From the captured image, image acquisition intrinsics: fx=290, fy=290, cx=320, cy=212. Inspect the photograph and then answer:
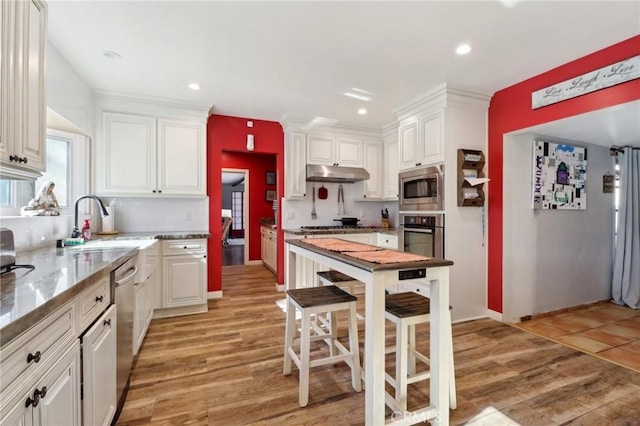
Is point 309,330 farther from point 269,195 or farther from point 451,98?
point 269,195

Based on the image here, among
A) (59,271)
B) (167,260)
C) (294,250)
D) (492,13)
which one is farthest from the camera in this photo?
(167,260)

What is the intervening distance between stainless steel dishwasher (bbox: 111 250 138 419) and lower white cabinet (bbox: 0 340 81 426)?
540 mm

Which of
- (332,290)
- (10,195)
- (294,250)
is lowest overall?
(332,290)

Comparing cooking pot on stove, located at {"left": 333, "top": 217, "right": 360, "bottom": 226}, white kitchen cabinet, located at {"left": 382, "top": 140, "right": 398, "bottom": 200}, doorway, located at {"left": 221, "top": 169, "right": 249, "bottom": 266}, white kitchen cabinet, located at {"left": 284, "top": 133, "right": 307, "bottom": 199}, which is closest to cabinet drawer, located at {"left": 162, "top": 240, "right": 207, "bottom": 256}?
white kitchen cabinet, located at {"left": 284, "top": 133, "right": 307, "bottom": 199}

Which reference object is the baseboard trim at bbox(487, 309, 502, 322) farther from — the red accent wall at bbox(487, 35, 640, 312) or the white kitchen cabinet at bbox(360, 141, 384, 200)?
the white kitchen cabinet at bbox(360, 141, 384, 200)

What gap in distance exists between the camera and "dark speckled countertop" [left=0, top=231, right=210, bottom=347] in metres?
0.79

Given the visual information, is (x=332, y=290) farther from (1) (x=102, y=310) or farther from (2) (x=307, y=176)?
(2) (x=307, y=176)

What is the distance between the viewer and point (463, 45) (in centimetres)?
231

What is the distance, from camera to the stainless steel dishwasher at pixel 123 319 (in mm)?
1677

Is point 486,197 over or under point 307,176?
under

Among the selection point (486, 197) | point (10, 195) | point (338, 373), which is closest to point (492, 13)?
point (486, 197)

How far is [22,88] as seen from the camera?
4.48ft

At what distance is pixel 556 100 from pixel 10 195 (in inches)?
175

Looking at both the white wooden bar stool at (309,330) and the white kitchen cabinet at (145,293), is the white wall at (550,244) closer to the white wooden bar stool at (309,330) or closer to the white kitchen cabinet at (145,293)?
the white wooden bar stool at (309,330)
